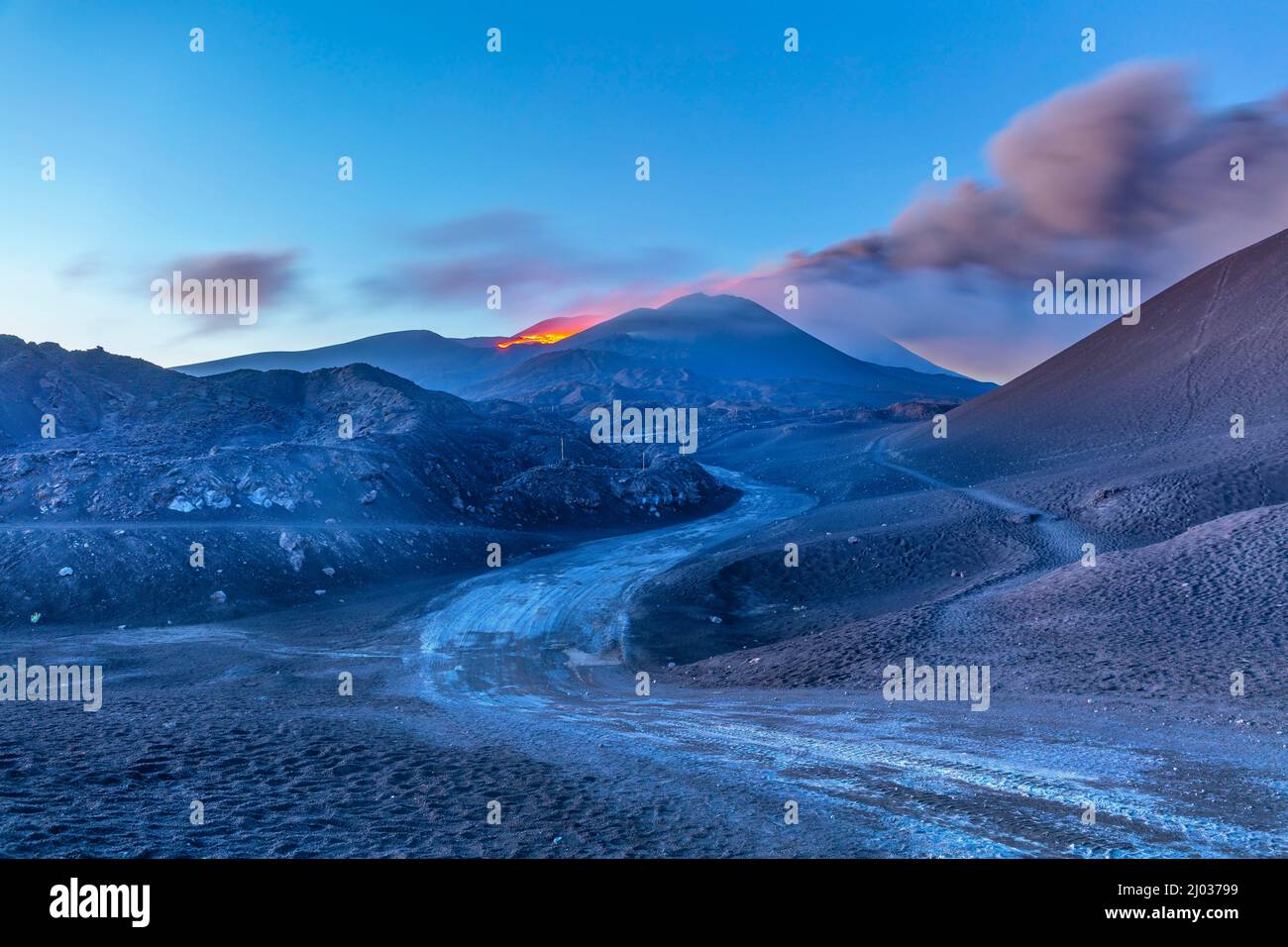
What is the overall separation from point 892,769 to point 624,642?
1411 centimetres

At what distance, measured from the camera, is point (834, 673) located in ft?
57.7

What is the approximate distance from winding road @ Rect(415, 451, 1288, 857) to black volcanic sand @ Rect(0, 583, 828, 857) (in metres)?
0.29

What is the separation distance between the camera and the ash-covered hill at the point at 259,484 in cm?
2883

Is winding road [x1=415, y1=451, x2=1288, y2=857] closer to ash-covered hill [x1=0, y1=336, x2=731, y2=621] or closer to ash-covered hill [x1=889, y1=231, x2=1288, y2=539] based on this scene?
ash-covered hill [x1=0, y1=336, x2=731, y2=621]

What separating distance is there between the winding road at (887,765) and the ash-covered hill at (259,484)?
14.6 metres

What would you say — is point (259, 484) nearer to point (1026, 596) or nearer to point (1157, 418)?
point (1026, 596)

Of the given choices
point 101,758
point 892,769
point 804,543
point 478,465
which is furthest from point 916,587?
point 478,465

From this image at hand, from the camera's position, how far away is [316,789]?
8.51 m

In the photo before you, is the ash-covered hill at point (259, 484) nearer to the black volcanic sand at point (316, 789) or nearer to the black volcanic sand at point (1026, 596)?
the black volcanic sand at point (1026, 596)

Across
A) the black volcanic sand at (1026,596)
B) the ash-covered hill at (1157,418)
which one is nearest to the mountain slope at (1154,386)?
the ash-covered hill at (1157,418)

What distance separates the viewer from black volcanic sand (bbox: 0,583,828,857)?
22.4ft

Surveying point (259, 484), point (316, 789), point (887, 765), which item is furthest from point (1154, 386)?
point (316, 789)
